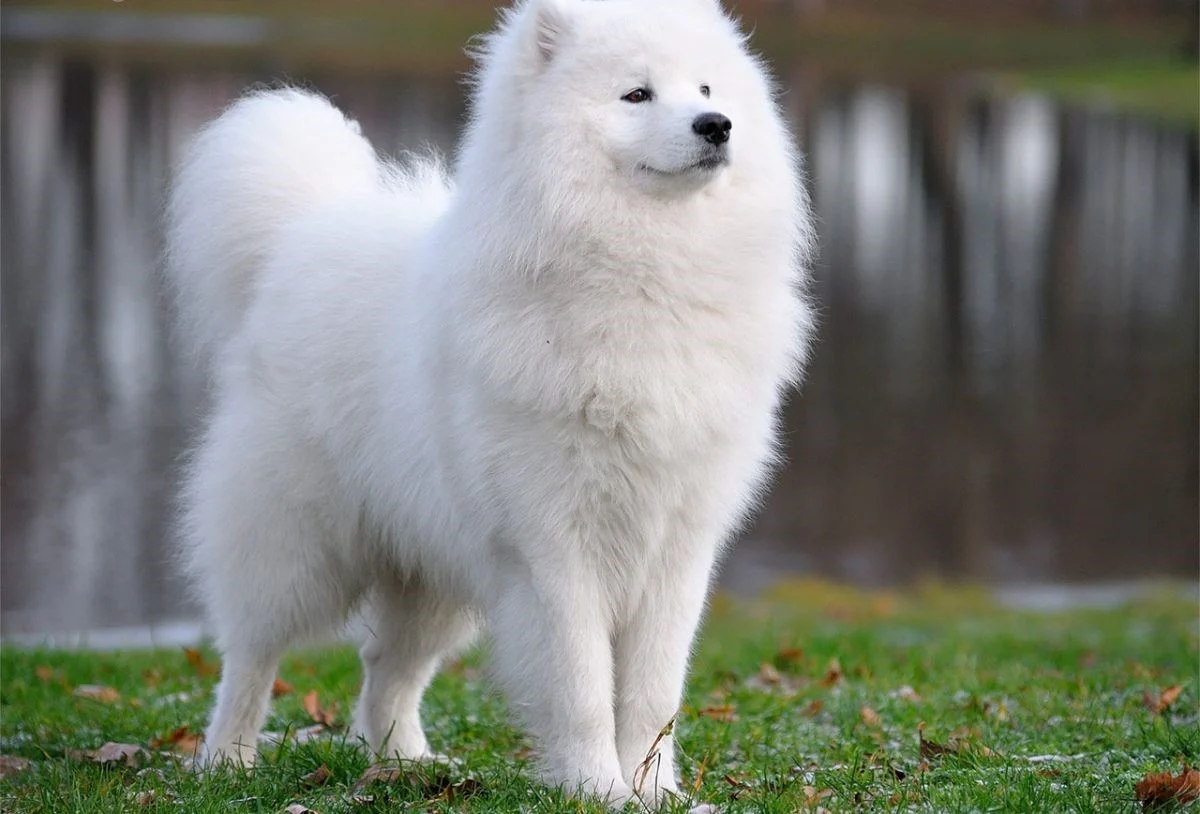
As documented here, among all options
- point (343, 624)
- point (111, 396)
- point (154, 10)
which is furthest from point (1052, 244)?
point (154, 10)

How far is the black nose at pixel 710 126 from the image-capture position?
3.77 meters

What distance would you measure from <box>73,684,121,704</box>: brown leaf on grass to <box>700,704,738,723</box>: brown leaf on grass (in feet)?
7.30

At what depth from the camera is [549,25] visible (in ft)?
13.0

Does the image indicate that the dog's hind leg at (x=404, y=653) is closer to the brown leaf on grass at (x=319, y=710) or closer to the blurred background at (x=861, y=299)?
the brown leaf on grass at (x=319, y=710)

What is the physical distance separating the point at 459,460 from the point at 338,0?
4236 centimetres

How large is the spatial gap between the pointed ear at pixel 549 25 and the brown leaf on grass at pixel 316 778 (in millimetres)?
2072

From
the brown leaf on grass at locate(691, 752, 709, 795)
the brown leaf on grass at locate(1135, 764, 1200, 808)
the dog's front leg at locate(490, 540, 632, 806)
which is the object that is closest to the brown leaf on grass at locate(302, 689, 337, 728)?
the brown leaf on grass at locate(691, 752, 709, 795)

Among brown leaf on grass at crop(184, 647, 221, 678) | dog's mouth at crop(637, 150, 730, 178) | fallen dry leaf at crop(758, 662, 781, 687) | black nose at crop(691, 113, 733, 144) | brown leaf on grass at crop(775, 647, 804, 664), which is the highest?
black nose at crop(691, 113, 733, 144)

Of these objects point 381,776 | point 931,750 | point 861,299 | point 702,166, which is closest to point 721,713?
point 931,750

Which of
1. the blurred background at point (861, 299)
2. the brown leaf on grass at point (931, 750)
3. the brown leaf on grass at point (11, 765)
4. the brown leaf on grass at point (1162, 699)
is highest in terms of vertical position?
the brown leaf on grass at point (931, 750)

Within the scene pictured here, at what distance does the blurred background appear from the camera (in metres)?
13.3

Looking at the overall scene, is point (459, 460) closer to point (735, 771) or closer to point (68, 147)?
point (735, 771)

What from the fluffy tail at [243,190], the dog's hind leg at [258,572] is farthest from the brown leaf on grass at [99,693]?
the fluffy tail at [243,190]

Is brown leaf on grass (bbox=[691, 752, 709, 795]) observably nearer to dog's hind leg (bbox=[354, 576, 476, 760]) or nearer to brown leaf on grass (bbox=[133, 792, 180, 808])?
dog's hind leg (bbox=[354, 576, 476, 760])
